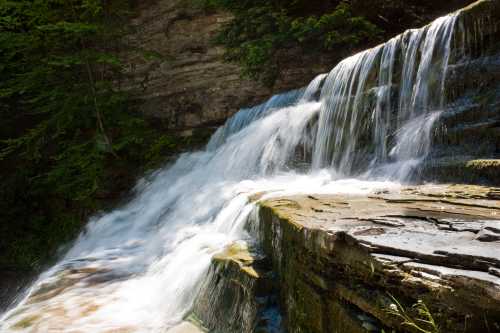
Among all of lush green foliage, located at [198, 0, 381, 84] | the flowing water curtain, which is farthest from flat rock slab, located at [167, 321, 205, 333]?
lush green foliage, located at [198, 0, 381, 84]

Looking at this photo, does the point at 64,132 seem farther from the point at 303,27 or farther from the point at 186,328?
the point at 186,328

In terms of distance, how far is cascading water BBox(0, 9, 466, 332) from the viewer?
3.72m

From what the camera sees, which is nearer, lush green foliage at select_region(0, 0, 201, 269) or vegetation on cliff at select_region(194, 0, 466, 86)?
vegetation on cliff at select_region(194, 0, 466, 86)

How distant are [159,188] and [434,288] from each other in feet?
25.4

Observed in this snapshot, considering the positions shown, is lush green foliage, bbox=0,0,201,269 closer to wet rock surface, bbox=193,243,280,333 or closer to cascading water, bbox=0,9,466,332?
cascading water, bbox=0,9,466,332

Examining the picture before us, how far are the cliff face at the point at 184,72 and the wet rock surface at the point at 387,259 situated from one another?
7345mm

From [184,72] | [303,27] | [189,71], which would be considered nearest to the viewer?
[303,27]

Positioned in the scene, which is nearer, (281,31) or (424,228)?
(424,228)

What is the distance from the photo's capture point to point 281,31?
895cm

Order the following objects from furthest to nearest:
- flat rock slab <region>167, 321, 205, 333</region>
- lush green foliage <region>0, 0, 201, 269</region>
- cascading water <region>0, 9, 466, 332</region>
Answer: lush green foliage <region>0, 0, 201, 269</region> → cascading water <region>0, 9, 466, 332</region> → flat rock slab <region>167, 321, 205, 333</region>

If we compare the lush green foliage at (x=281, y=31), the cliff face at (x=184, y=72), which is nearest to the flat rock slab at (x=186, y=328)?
the lush green foliage at (x=281, y=31)

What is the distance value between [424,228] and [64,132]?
32.9 ft

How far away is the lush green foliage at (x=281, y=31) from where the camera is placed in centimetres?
805

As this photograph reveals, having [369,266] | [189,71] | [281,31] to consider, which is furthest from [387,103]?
[189,71]
